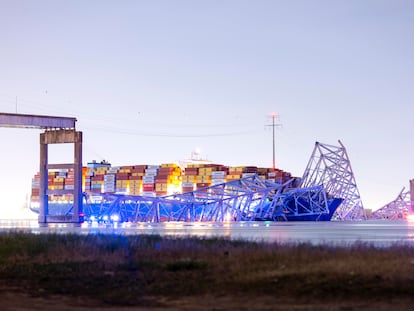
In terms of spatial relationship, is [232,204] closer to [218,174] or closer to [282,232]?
[218,174]

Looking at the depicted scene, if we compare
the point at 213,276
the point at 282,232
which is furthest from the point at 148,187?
the point at 213,276

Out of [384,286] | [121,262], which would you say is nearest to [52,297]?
[121,262]

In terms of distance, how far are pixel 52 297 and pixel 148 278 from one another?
3.08 m

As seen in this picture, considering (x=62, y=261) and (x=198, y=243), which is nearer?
(x=62, y=261)

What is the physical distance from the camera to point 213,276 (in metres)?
22.2

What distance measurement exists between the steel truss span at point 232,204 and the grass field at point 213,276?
383 feet

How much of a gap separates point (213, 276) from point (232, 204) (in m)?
127

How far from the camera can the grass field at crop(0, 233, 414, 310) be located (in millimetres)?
18797

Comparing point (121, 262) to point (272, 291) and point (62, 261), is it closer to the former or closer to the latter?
point (62, 261)

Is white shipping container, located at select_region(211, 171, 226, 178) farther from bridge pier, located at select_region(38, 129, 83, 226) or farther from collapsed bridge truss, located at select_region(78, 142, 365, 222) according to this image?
bridge pier, located at select_region(38, 129, 83, 226)

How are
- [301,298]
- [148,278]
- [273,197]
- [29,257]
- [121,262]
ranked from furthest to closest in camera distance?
[273,197] < [29,257] < [121,262] < [148,278] < [301,298]

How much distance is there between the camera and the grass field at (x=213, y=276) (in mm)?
18797

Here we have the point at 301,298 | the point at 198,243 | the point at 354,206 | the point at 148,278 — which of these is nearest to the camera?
the point at 301,298

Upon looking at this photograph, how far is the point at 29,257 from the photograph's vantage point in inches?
1148
